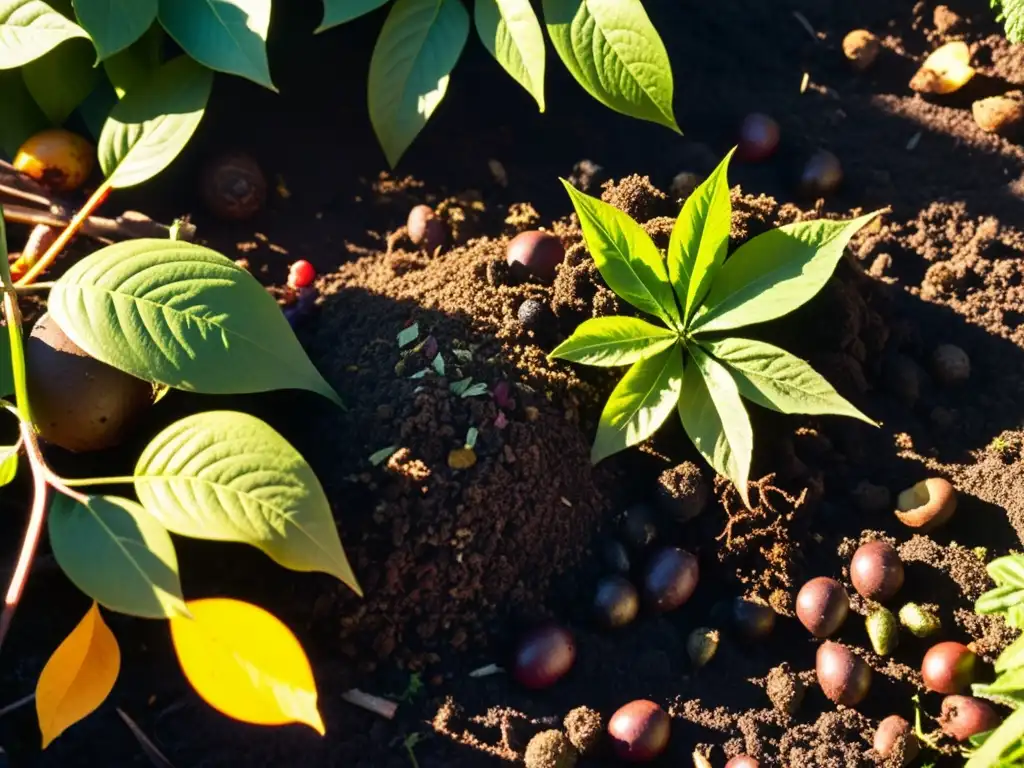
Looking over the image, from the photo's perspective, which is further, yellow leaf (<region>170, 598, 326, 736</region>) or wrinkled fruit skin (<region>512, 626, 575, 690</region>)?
wrinkled fruit skin (<region>512, 626, 575, 690</region>)

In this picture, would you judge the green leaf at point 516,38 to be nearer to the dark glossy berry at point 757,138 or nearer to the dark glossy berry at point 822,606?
the dark glossy berry at point 757,138

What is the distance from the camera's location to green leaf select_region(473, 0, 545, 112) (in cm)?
171

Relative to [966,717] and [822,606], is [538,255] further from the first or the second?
[966,717]

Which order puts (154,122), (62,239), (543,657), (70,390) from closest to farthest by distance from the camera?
(70,390), (543,657), (62,239), (154,122)

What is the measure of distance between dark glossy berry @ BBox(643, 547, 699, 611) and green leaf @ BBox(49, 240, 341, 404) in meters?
0.65

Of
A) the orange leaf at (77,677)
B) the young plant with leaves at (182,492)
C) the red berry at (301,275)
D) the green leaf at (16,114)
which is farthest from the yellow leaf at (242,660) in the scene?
the green leaf at (16,114)

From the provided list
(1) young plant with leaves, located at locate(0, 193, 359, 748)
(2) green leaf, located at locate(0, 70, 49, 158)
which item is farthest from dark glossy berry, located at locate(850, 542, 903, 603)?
(2) green leaf, located at locate(0, 70, 49, 158)

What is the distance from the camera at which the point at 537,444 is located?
1.65 metres

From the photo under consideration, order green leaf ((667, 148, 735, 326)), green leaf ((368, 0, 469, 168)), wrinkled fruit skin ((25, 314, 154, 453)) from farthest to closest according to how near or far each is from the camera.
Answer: green leaf ((368, 0, 469, 168)) < green leaf ((667, 148, 735, 326)) < wrinkled fruit skin ((25, 314, 154, 453))

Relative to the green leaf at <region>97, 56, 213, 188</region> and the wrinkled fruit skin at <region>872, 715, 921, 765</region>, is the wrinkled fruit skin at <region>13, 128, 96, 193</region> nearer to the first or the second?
the green leaf at <region>97, 56, 213, 188</region>

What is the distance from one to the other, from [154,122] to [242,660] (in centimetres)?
102

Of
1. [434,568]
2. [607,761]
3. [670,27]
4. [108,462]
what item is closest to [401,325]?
[434,568]

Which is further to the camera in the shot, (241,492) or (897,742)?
(897,742)

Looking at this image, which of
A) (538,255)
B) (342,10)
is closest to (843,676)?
(538,255)
